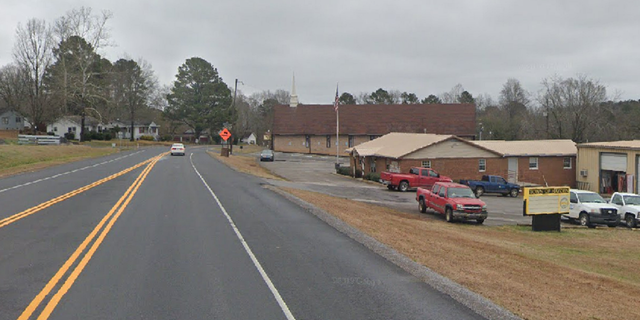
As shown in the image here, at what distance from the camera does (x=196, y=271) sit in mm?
10422

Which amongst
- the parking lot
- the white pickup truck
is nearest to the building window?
the parking lot

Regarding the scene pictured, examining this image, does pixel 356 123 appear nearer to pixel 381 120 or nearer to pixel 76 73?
pixel 381 120

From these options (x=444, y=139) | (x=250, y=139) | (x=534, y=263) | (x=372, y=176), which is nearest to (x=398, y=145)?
(x=444, y=139)

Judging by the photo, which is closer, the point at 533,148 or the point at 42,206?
the point at 42,206

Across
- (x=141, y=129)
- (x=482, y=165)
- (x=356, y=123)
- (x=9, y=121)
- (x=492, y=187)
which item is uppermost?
(x=9, y=121)

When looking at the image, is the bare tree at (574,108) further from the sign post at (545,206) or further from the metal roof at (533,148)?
the sign post at (545,206)

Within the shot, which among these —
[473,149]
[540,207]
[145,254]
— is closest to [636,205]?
[540,207]

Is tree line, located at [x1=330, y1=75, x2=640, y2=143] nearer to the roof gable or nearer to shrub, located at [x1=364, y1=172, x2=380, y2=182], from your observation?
the roof gable

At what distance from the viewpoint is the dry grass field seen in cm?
909

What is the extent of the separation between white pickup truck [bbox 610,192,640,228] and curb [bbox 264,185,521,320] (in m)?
17.2

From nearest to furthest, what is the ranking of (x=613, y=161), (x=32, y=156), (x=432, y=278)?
1. (x=432, y=278)
2. (x=613, y=161)
3. (x=32, y=156)

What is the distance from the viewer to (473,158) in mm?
46406

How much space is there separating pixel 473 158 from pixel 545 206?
2376 cm

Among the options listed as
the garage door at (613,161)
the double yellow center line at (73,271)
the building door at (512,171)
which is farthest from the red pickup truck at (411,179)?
the double yellow center line at (73,271)
